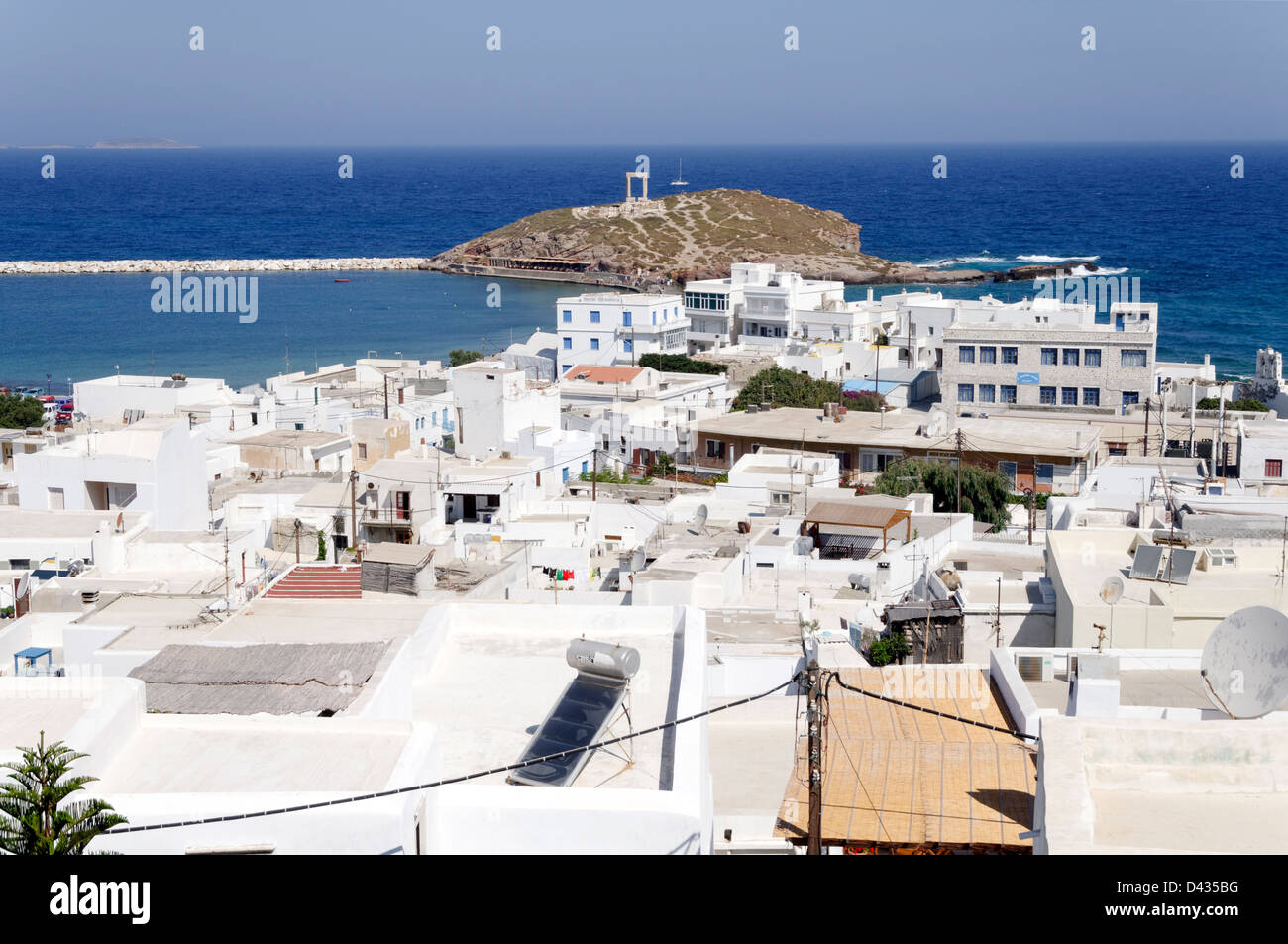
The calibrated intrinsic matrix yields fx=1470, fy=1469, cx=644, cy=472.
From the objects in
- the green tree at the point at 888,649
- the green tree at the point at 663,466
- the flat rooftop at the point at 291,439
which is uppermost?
the flat rooftop at the point at 291,439

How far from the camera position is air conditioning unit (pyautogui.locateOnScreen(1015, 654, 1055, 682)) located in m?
11.3

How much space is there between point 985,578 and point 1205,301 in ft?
256

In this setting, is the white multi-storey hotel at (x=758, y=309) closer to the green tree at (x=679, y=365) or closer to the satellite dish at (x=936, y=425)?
the green tree at (x=679, y=365)

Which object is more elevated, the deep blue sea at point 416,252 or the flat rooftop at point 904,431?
the deep blue sea at point 416,252

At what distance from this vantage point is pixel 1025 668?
1137 cm

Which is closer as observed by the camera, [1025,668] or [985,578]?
[1025,668]

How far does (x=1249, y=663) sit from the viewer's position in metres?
8.04

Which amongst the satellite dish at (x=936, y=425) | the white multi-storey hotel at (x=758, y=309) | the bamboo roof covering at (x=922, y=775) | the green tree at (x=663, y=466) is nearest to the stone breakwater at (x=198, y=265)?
the white multi-storey hotel at (x=758, y=309)

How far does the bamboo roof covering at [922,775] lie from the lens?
7848 millimetres

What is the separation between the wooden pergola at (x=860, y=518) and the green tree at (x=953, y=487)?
4267mm

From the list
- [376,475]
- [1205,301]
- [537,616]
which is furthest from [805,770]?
[1205,301]

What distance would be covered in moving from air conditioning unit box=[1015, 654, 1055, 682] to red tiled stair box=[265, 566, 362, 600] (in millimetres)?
5304
